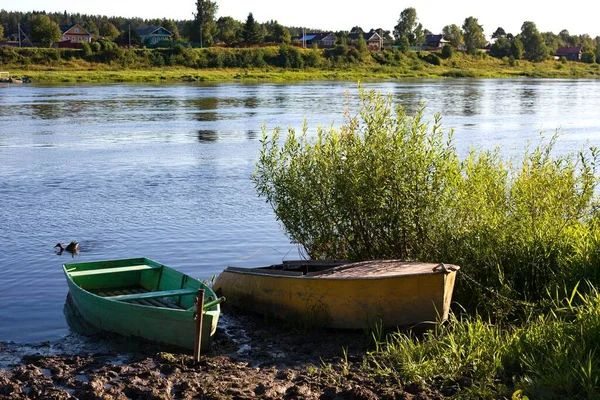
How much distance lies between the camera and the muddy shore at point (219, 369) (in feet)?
27.2

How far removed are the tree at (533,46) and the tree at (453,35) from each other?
1403 cm

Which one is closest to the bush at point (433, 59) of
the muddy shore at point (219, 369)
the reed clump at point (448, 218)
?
the reed clump at point (448, 218)

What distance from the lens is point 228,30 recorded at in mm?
129125

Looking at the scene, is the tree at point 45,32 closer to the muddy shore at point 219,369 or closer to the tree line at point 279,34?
the tree line at point 279,34

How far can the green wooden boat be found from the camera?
9922mm

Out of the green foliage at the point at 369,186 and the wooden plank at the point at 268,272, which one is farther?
the green foliage at the point at 369,186

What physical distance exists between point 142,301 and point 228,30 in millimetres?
121443

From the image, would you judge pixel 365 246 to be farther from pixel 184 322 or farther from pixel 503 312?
pixel 184 322

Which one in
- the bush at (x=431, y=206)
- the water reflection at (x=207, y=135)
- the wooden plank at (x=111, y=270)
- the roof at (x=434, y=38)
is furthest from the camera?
the roof at (x=434, y=38)

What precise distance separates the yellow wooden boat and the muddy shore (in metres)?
0.23

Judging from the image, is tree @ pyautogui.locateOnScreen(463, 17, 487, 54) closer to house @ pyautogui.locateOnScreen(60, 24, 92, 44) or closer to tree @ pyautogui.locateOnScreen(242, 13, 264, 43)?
tree @ pyautogui.locateOnScreen(242, 13, 264, 43)

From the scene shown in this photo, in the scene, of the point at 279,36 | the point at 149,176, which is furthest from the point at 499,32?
Answer: the point at 149,176

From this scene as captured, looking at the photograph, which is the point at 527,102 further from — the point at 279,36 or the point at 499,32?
the point at 499,32

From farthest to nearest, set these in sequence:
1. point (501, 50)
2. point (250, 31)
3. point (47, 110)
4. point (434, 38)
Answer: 1. point (434, 38)
2. point (501, 50)
3. point (250, 31)
4. point (47, 110)
